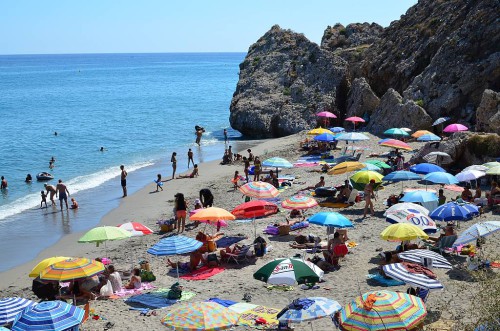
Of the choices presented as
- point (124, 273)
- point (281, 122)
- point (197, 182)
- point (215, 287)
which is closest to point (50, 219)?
point (197, 182)

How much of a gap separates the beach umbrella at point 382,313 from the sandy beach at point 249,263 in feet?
1.91

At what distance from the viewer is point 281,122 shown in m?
45.1

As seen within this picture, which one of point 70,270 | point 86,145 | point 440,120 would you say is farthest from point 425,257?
point 86,145

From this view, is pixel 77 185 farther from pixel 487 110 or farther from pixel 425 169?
pixel 487 110

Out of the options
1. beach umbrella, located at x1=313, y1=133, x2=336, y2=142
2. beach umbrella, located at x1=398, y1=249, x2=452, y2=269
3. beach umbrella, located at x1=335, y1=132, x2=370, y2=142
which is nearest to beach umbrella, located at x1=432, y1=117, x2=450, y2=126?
beach umbrella, located at x1=335, y1=132, x2=370, y2=142

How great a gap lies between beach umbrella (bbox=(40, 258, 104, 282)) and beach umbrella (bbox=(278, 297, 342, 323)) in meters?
5.24

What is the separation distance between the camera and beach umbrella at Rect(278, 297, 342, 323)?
11.2 metres

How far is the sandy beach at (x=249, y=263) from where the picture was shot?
13883mm

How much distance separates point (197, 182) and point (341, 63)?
21.3 m

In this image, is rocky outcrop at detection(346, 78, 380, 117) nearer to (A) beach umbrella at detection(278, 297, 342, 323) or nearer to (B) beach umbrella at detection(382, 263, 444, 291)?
(B) beach umbrella at detection(382, 263, 444, 291)

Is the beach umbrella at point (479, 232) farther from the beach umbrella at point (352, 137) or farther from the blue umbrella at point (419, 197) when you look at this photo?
the beach umbrella at point (352, 137)

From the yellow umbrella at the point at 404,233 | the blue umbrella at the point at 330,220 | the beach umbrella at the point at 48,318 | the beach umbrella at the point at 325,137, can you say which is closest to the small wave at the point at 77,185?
the beach umbrella at the point at 325,137

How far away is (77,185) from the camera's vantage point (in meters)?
33.8

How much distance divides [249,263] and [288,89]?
3137cm
